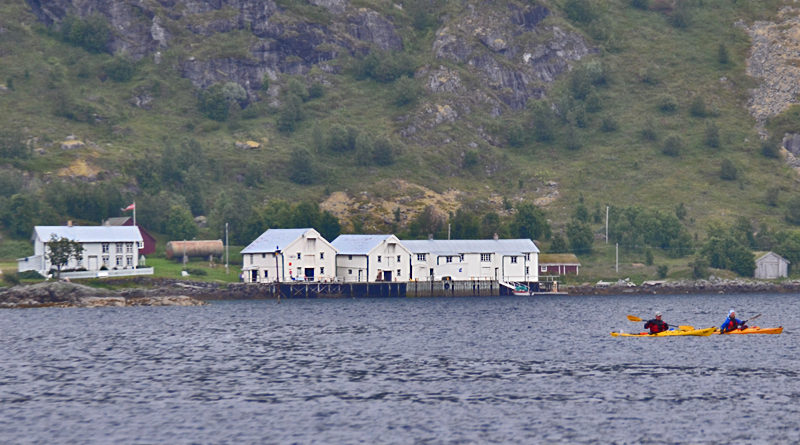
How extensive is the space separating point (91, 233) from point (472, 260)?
187ft

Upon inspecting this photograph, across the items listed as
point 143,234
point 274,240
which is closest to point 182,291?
point 274,240

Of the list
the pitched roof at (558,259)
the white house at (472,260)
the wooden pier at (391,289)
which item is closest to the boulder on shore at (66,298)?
the wooden pier at (391,289)

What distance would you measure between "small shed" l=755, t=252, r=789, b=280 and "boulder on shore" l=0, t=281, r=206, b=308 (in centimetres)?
9034

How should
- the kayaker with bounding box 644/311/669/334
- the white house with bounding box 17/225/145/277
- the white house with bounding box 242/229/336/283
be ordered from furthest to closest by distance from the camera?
1. the white house with bounding box 242/229/336/283
2. the white house with bounding box 17/225/145/277
3. the kayaker with bounding box 644/311/669/334

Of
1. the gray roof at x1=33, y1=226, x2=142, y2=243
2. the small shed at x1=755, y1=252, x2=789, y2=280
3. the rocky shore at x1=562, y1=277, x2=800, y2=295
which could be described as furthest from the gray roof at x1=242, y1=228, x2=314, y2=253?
the small shed at x1=755, y1=252, x2=789, y2=280

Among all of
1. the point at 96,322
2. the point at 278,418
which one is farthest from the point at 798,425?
the point at 96,322

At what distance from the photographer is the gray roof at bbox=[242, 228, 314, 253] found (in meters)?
151

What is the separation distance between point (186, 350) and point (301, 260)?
7044 centimetres

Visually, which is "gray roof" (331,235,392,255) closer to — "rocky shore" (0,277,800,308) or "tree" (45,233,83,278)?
"rocky shore" (0,277,800,308)

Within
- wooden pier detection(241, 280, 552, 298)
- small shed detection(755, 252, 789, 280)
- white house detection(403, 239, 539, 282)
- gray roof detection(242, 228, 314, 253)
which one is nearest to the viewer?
wooden pier detection(241, 280, 552, 298)

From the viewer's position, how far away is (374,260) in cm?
15475

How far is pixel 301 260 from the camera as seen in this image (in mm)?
152500

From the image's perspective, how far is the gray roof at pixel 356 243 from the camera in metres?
155

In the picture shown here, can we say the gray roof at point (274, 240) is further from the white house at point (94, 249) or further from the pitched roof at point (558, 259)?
the pitched roof at point (558, 259)
